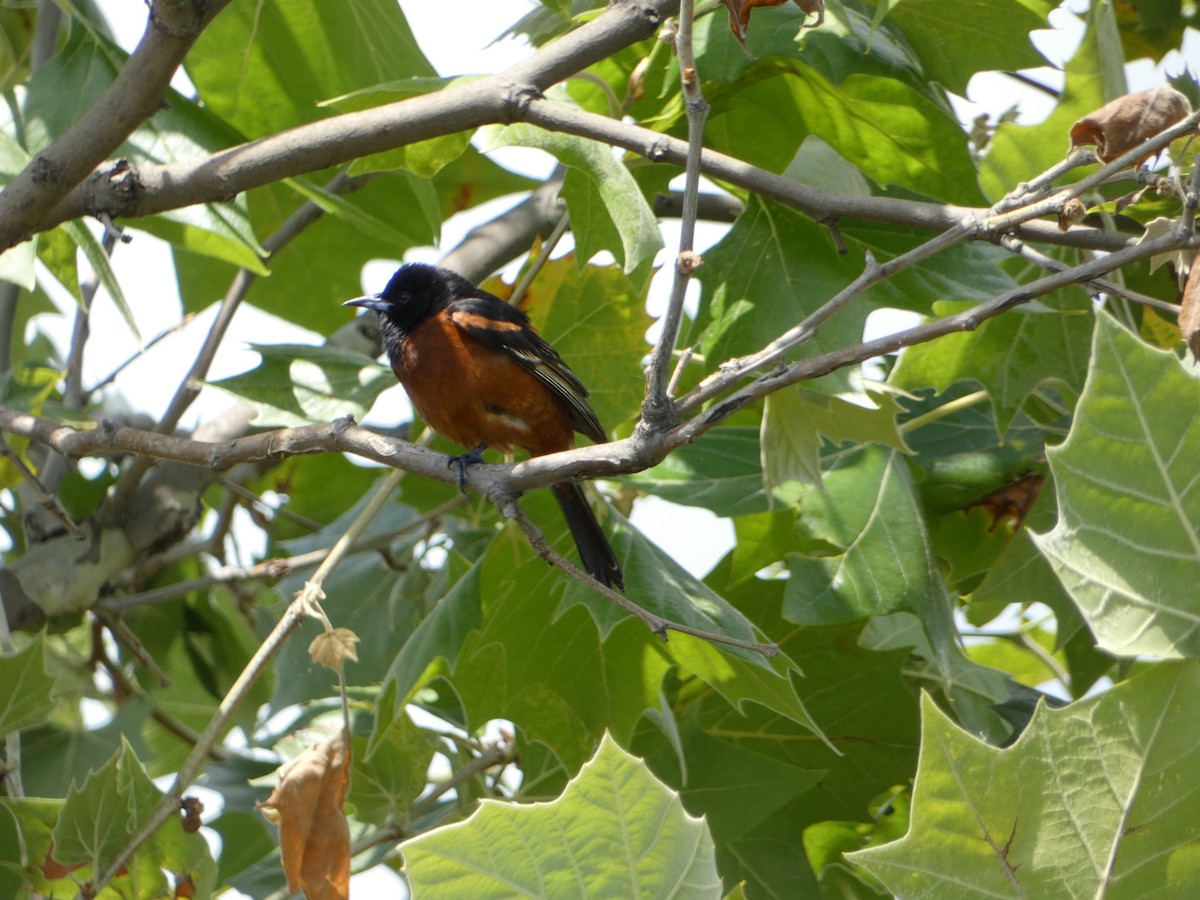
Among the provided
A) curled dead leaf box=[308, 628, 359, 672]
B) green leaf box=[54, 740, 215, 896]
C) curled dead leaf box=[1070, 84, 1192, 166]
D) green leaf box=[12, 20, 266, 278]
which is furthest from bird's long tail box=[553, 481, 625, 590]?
curled dead leaf box=[1070, 84, 1192, 166]

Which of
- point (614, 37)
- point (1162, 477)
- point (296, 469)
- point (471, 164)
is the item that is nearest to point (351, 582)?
point (296, 469)

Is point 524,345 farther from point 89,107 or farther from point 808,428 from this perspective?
point 89,107

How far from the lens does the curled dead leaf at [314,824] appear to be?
8.56 feet

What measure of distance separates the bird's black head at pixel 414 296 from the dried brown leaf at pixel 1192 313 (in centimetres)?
264

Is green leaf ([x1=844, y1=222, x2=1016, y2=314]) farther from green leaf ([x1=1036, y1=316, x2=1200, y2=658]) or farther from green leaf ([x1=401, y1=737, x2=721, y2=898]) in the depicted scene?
green leaf ([x1=401, y1=737, x2=721, y2=898])

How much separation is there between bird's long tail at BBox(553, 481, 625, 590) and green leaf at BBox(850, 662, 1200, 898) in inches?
54.6

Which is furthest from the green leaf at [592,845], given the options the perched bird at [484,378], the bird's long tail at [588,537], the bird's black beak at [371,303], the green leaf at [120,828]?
the bird's black beak at [371,303]

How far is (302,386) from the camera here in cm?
327

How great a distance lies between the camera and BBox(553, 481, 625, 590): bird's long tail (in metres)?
3.32

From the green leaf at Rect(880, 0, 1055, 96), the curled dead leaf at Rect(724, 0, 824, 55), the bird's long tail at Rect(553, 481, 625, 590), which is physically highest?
the curled dead leaf at Rect(724, 0, 824, 55)

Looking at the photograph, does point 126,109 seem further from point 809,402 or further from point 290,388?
point 809,402

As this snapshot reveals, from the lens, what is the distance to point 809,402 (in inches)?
122

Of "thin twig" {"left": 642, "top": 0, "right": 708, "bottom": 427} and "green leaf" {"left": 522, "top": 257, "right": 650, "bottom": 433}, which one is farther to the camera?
"green leaf" {"left": 522, "top": 257, "right": 650, "bottom": 433}

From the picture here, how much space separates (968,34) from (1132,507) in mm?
1727
